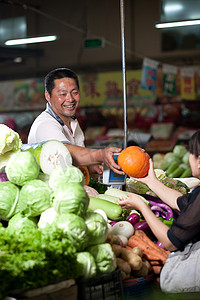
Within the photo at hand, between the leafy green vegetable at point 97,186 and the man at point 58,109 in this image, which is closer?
the man at point 58,109

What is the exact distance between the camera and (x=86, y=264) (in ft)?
7.60

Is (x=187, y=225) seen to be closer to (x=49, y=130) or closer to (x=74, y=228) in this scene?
(x=74, y=228)

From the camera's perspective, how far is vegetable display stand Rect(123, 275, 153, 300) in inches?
106

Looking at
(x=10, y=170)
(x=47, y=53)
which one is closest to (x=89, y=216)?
(x=10, y=170)

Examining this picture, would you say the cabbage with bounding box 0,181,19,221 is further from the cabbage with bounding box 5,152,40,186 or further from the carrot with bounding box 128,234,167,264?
the carrot with bounding box 128,234,167,264

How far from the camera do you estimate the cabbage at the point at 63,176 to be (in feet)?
8.61

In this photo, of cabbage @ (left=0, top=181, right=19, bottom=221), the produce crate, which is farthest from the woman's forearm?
the produce crate

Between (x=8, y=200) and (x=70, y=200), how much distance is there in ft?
1.49

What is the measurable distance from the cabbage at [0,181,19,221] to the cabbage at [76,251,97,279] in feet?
1.85

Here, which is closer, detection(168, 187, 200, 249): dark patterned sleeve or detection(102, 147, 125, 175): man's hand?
detection(168, 187, 200, 249): dark patterned sleeve

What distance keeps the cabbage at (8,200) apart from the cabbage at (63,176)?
234mm

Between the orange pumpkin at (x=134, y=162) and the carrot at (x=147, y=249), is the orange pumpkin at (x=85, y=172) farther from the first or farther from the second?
the carrot at (x=147, y=249)

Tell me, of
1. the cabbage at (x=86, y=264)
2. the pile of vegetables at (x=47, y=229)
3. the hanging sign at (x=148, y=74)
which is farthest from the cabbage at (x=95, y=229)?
the hanging sign at (x=148, y=74)

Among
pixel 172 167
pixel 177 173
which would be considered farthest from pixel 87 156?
pixel 172 167
